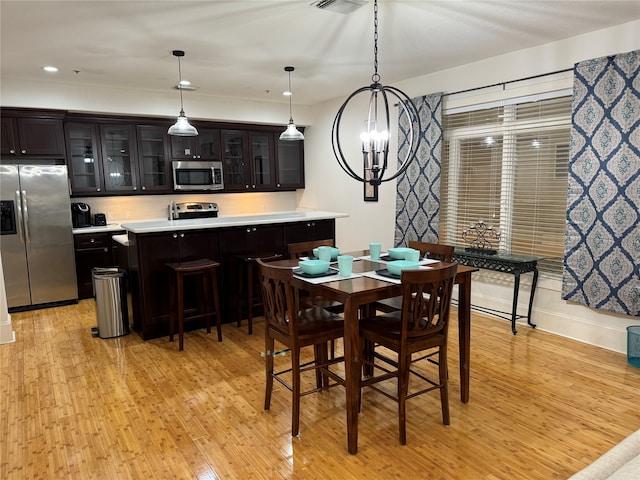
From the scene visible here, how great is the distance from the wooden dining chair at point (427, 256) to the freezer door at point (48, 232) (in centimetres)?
396

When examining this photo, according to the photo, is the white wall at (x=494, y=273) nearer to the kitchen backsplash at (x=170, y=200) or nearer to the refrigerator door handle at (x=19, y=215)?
the kitchen backsplash at (x=170, y=200)

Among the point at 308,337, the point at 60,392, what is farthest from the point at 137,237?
the point at 308,337

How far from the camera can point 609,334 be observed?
3717 millimetres

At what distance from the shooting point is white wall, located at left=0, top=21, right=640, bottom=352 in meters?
3.77

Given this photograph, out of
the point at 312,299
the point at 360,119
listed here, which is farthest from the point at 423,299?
the point at 360,119

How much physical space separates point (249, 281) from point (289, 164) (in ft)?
11.2

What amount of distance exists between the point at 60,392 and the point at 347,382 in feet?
6.91

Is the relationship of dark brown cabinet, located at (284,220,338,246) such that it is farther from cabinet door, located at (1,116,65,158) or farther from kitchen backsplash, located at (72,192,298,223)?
cabinet door, located at (1,116,65,158)

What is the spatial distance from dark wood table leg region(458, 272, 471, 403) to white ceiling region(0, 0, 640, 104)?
75.4 inches

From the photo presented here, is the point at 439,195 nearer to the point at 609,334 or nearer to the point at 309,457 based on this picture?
the point at 609,334

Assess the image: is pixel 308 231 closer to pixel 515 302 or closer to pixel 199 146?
pixel 515 302

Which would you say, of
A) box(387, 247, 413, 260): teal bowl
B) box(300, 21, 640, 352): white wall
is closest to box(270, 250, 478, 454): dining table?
box(387, 247, 413, 260): teal bowl

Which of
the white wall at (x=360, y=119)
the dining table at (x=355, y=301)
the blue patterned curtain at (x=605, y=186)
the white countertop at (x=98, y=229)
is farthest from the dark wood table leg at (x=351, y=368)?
the white countertop at (x=98, y=229)

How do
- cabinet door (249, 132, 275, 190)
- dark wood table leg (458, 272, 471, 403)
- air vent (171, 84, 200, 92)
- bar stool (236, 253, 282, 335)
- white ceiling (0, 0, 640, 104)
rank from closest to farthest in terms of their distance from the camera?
1. dark wood table leg (458, 272, 471, 403)
2. white ceiling (0, 0, 640, 104)
3. bar stool (236, 253, 282, 335)
4. air vent (171, 84, 200, 92)
5. cabinet door (249, 132, 275, 190)
